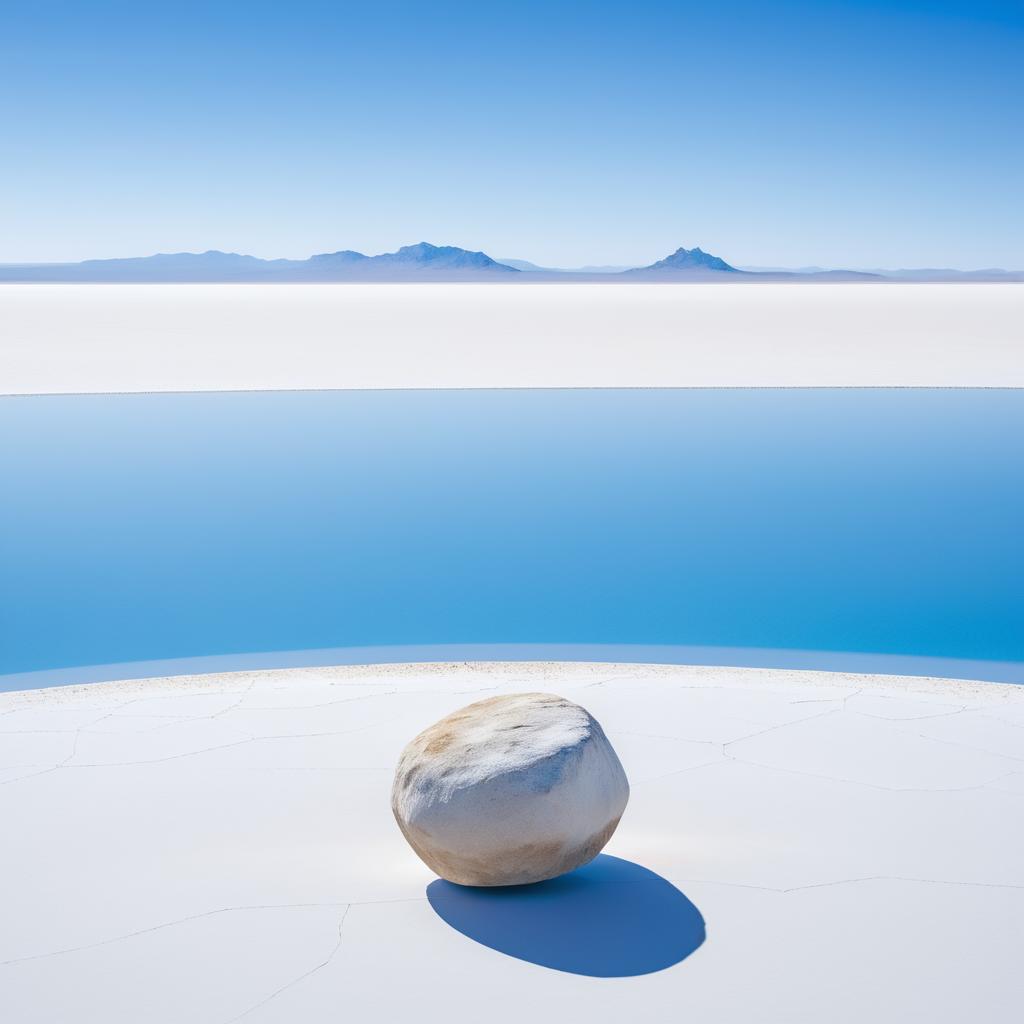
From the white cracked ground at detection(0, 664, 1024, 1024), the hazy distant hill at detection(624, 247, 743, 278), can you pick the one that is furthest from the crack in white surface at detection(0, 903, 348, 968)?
the hazy distant hill at detection(624, 247, 743, 278)

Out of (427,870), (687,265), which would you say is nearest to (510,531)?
(427,870)

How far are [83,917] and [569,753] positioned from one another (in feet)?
4.09

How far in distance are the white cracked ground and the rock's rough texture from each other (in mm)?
198

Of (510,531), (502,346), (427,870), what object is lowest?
(510,531)

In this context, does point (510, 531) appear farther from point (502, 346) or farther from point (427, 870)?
point (502, 346)

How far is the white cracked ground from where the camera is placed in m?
2.70

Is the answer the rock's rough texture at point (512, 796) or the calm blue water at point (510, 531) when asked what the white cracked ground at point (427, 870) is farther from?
the calm blue water at point (510, 531)

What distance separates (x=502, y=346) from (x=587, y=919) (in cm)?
2036

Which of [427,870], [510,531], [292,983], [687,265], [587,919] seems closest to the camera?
[292,983]

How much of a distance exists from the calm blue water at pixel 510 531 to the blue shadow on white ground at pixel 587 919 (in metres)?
3.50

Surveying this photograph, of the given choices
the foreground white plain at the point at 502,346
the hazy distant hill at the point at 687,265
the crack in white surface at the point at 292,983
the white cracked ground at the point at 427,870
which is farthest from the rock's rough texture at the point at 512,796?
the hazy distant hill at the point at 687,265

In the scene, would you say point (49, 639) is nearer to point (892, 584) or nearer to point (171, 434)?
point (892, 584)

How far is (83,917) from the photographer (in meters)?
3.07

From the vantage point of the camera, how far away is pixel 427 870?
10.9 ft
